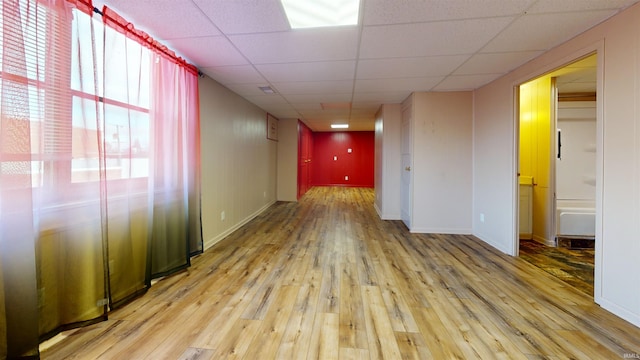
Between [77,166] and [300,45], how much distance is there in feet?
6.43

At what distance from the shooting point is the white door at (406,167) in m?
4.32

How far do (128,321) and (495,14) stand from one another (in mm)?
3466

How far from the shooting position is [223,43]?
2.35 meters

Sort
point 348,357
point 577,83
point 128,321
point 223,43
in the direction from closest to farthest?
point 348,357 < point 128,321 < point 223,43 < point 577,83

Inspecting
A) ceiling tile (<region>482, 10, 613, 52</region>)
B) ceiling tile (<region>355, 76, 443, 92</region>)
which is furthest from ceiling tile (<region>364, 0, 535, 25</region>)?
ceiling tile (<region>355, 76, 443, 92</region>)

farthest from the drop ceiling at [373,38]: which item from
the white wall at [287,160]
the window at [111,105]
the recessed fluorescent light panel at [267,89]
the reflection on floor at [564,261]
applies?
the white wall at [287,160]

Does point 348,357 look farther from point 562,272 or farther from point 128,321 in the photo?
point 562,272

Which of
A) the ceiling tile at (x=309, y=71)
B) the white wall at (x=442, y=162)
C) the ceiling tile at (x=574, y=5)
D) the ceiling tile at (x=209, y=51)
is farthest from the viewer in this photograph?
the white wall at (x=442, y=162)

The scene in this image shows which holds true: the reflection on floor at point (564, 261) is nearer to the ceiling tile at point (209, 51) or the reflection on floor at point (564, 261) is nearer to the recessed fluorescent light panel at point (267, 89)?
the ceiling tile at point (209, 51)

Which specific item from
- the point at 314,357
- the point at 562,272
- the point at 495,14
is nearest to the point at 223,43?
the point at 495,14

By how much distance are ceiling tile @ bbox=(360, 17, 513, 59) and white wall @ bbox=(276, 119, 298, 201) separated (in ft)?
14.8

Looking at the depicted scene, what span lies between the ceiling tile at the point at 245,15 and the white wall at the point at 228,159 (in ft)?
4.22

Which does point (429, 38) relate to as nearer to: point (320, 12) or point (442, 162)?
point (320, 12)

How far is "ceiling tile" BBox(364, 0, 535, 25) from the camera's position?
1750 mm
